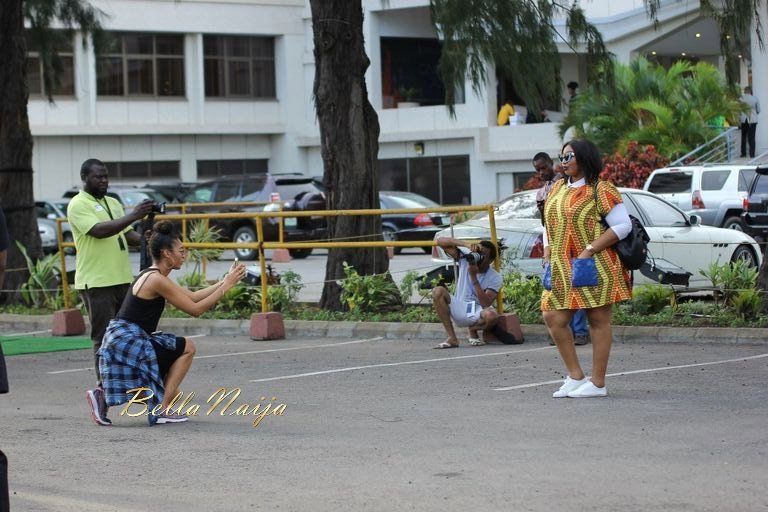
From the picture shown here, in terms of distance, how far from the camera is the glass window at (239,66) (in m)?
47.8

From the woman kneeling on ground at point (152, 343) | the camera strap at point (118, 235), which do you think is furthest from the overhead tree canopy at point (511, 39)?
the woman kneeling on ground at point (152, 343)

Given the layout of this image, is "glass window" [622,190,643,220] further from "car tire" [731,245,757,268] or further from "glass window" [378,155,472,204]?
"glass window" [378,155,472,204]

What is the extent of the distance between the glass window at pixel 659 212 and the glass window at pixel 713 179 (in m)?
9.47

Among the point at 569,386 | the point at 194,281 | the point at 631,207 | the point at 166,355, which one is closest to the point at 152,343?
the point at 166,355

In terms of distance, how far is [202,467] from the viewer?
8.11 metres

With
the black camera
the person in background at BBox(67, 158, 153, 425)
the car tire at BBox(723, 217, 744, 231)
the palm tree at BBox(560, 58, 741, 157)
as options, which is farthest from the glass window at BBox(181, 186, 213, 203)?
the person in background at BBox(67, 158, 153, 425)

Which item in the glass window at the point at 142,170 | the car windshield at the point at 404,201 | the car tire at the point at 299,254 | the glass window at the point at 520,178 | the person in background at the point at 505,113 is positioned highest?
the person in background at the point at 505,113

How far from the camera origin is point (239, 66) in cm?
4825

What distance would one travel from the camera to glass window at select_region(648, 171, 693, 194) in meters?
27.9

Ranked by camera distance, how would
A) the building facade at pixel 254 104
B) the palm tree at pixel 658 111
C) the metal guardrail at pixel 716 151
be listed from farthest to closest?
the building facade at pixel 254 104, the palm tree at pixel 658 111, the metal guardrail at pixel 716 151

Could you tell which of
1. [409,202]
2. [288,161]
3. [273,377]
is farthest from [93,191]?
[288,161]

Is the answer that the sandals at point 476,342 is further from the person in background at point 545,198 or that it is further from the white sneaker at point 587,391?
the white sneaker at point 587,391

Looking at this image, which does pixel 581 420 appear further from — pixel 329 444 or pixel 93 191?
pixel 93 191

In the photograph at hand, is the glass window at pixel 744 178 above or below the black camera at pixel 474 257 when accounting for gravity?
above
